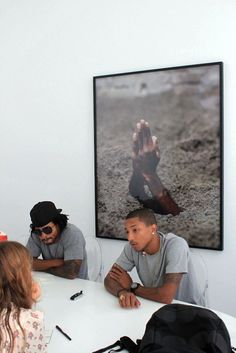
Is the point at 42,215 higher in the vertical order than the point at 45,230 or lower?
higher

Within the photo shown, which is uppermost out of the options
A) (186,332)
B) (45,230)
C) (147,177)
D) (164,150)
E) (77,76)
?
(77,76)

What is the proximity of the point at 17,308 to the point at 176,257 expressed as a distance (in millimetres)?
1040

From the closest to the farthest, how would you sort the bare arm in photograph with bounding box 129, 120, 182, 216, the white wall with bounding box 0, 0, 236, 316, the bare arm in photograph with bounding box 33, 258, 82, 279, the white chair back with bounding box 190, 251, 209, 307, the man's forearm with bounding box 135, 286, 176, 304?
the man's forearm with bounding box 135, 286, 176, 304
the white chair back with bounding box 190, 251, 209, 307
the bare arm in photograph with bounding box 33, 258, 82, 279
the white wall with bounding box 0, 0, 236, 316
the bare arm in photograph with bounding box 129, 120, 182, 216

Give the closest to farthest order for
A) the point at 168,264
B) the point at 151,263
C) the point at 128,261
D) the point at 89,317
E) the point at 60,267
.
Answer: the point at 89,317 < the point at 168,264 < the point at 151,263 < the point at 128,261 < the point at 60,267

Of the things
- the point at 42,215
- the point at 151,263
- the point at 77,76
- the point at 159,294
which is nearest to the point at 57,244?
the point at 42,215

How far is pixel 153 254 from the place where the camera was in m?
2.28

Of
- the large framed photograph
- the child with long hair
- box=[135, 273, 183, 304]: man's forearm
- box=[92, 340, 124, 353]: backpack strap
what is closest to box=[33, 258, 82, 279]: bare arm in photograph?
box=[135, 273, 183, 304]: man's forearm

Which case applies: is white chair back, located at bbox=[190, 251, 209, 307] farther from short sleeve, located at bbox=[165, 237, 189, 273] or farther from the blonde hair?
the blonde hair

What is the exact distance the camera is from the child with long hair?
4.26 feet

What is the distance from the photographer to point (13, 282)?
134cm

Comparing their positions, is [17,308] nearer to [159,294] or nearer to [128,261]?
[159,294]

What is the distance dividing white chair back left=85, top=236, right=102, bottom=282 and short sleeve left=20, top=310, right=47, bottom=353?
1506mm

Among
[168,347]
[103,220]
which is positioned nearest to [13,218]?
[103,220]

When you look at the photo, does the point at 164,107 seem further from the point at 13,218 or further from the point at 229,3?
the point at 13,218
